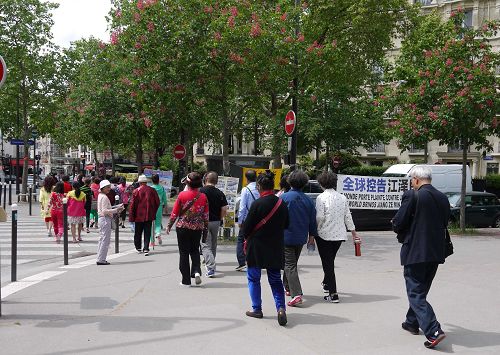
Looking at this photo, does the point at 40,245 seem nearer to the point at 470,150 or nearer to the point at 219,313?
the point at 219,313

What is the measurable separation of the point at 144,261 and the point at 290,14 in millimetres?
8208

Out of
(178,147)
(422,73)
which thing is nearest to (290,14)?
(422,73)

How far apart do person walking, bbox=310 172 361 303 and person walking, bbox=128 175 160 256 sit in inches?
195

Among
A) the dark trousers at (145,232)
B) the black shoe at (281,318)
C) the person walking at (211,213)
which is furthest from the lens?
the dark trousers at (145,232)

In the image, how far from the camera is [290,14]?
15102mm

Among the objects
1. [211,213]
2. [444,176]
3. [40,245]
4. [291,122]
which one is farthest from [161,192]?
[444,176]

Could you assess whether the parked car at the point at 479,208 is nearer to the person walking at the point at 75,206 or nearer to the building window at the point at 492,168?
the person walking at the point at 75,206

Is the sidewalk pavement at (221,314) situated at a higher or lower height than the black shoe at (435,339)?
lower

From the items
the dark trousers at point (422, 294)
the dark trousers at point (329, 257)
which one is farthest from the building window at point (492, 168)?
the dark trousers at point (422, 294)

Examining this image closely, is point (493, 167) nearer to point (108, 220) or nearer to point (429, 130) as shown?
point (429, 130)

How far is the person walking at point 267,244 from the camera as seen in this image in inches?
236

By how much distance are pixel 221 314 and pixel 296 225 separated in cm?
143

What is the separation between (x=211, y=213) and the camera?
898 cm

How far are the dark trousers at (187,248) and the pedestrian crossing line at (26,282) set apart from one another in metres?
2.32
